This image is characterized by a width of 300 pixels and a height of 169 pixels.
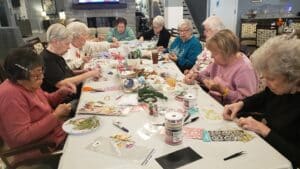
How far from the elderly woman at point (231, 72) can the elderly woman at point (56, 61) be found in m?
1.13

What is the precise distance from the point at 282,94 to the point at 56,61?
1.79 m

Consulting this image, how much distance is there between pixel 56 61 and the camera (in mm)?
2240

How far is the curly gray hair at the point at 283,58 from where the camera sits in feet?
3.86

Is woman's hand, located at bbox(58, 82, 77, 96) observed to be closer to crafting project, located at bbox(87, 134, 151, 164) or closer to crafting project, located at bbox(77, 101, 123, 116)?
crafting project, located at bbox(77, 101, 123, 116)

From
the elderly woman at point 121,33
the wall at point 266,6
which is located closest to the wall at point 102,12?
the elderly woman at point 121,33

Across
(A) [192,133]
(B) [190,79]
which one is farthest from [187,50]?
(A) [192,133]

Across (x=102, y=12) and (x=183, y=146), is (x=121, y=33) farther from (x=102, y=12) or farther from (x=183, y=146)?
(x=183, y=146)

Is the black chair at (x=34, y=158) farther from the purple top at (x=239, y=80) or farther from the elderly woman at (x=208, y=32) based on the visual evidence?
the elderly woman at (x=208, y=32)

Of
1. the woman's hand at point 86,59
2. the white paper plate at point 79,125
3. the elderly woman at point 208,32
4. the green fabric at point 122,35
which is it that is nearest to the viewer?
the white paper plate at point 79,125

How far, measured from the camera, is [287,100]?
1351 mm

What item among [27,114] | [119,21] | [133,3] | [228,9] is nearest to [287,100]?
[27,114]

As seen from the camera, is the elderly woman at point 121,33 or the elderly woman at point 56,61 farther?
the elderly woman at point 121,33

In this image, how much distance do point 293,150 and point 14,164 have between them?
1.41 metres

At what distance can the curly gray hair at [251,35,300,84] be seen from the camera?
1178mm
